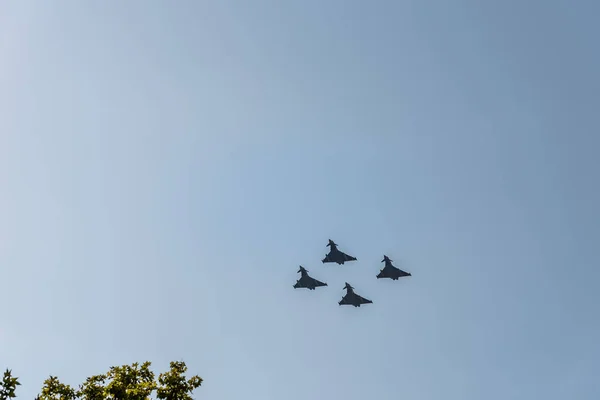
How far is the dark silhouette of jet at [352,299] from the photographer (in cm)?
4938

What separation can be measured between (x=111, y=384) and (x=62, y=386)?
7.45ft

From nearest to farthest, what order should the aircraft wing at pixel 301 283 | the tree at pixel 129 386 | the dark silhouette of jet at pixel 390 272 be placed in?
the tree at pixel 129 386 → the dark silhouette of jet at pixel 390 272 → the aircraft wing at pixel 301 283

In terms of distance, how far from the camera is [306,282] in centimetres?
5025

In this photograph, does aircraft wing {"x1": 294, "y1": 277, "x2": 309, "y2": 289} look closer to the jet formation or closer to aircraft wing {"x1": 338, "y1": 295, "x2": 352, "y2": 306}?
the jet formation

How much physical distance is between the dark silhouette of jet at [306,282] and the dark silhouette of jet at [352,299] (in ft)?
8.76

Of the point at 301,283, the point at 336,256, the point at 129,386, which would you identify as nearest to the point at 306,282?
the point at 301,283

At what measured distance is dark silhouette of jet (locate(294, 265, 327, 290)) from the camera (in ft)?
164

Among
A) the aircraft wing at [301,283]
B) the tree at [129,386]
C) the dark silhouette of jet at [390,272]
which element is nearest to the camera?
the tree at [129,386]

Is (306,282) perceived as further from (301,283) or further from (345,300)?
(345,300)

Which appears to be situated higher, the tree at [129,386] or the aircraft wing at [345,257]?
the aircraft wing at [345,257]

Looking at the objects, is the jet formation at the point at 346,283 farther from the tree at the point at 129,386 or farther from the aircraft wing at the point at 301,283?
the tree at the point at 129,386

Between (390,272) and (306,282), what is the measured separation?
9226 millimetres

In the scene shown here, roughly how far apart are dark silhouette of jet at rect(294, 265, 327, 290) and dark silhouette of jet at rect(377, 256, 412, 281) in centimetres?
656

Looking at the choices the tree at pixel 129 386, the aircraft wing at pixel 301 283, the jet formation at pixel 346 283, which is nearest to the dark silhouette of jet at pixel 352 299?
the jet formation at pixel 346 283
